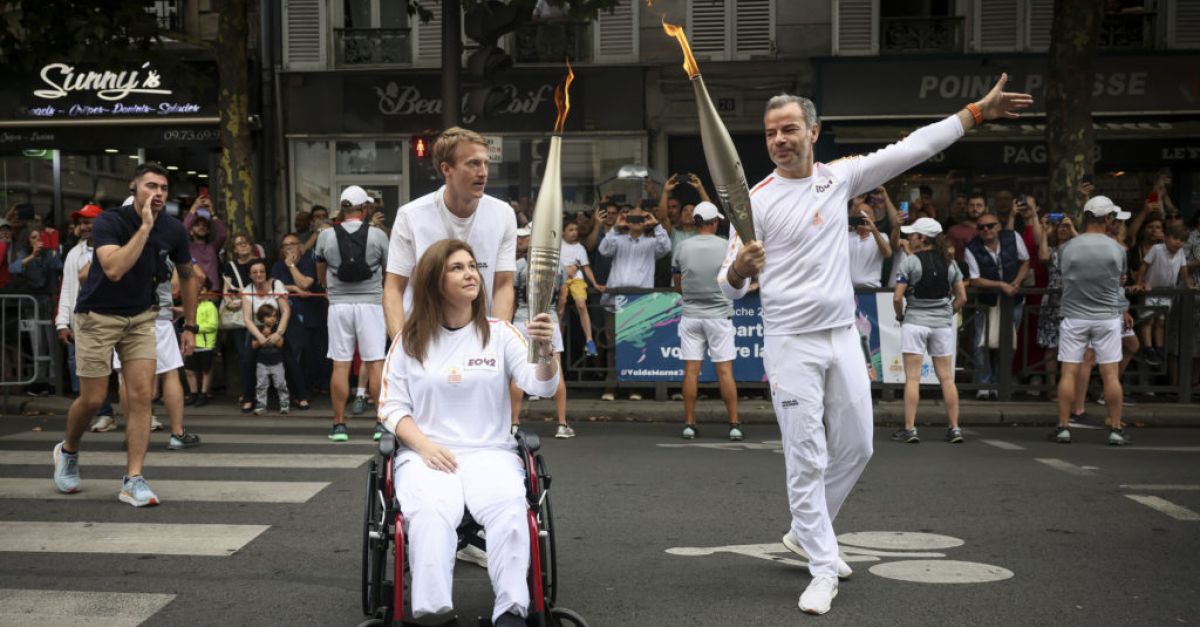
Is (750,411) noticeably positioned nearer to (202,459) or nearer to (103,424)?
(202,459)

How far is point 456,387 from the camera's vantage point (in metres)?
4.68

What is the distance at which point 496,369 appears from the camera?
15.5ft

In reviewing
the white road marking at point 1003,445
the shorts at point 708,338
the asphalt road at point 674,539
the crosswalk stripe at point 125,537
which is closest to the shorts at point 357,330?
the asphalt road at point 674,539

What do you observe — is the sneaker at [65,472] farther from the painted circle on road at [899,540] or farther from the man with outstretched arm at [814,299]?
the painted circle on road at [899,540]

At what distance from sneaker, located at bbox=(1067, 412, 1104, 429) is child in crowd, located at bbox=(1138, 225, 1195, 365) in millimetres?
2035

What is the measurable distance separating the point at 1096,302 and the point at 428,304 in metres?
7.19

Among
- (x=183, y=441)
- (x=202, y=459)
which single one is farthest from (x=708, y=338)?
(x=183, y=441)

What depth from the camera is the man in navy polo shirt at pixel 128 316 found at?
6.96 m

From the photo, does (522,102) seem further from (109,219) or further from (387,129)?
(109,219)

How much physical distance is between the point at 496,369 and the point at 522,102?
16444mm

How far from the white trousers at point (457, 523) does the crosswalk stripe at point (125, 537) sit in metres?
2.07

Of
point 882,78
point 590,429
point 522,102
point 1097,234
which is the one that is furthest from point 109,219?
point 882,78

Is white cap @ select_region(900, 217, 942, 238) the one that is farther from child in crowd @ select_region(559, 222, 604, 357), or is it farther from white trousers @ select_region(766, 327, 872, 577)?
white trousers @ select_region(766, 327, 872, 577)

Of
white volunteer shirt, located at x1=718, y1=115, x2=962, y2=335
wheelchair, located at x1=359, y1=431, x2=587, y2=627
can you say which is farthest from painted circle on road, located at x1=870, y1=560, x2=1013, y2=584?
wheelchair, located at x1=359, y1=431, x2=587, y2=627
